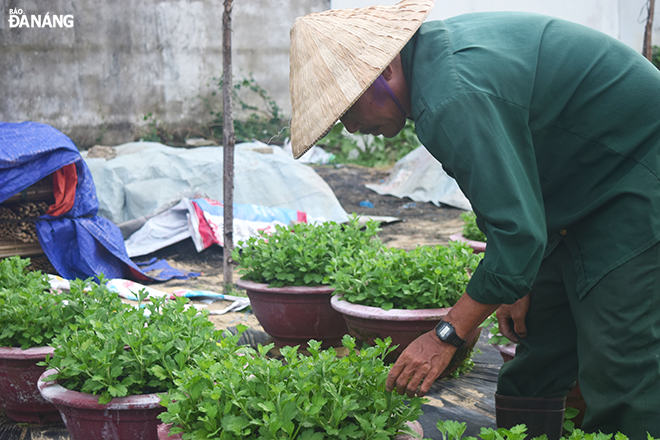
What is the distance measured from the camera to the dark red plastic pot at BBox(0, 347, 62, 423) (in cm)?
250

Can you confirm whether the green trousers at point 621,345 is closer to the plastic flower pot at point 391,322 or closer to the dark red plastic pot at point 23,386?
the plastic flower pot at point 391,322

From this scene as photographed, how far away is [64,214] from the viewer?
5.54m

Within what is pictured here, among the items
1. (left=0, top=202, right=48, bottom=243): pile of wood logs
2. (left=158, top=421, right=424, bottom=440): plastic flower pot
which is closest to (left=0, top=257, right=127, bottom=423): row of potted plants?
(left=158, top=421, right=424, bottom=440): plastic flower pot

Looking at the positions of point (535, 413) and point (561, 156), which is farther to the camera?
point (535, 413)

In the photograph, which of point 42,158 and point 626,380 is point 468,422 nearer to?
point 626,380

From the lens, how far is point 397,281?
2861mm

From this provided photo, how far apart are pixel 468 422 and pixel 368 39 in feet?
5.89

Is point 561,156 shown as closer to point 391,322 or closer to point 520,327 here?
point 520,327

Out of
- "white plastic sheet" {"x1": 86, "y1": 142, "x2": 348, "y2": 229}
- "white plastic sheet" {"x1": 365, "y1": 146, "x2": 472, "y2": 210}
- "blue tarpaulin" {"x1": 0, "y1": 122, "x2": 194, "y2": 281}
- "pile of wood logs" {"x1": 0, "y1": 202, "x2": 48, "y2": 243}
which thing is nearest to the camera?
"blue tarpaulin" {"x1": 0, "y1": 122, "x2": 194, "y2": 281}

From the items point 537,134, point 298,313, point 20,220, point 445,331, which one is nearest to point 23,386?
point 298,313

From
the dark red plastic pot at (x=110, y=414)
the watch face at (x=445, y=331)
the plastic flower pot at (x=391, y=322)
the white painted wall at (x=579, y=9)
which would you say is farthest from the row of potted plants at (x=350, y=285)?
the white painted wall at (x=579, y=9)

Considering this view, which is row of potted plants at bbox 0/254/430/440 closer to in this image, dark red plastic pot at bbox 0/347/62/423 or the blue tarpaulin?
dark red plastic pot at bbox 0/347/62/423

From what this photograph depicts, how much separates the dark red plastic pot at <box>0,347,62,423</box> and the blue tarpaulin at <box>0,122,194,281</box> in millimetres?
2823
